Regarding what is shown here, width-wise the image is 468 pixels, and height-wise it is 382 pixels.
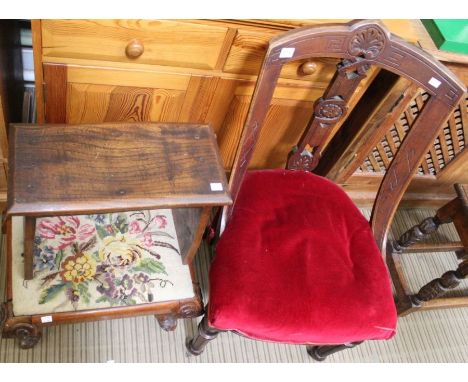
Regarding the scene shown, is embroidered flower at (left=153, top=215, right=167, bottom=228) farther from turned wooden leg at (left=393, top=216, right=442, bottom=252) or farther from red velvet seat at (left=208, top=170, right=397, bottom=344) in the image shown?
turned wooden leg at (left=393, top=216, right=442, bottom=252)

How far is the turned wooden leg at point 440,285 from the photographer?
1.49 meters

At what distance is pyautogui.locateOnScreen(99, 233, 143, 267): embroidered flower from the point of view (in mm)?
1220

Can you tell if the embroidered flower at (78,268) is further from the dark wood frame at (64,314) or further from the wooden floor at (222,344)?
the wooden floor at (222,344)

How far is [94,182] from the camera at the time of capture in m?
0.94

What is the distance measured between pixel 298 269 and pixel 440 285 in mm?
665

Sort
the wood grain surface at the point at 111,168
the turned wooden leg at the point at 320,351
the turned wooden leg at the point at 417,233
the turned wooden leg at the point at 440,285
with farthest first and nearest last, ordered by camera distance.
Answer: the turned wooden leg at the point at 417,233
the turned wooden leg at the point at 440,285
the turned wooden leg at the point at 320,351
the wood grain surface at the point at 111,168

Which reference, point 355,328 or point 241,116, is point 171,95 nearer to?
point 241,116

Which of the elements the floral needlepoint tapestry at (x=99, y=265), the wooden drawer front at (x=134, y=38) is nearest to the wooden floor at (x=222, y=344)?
the floral needlepoint tapestry at (x=99, y=265)

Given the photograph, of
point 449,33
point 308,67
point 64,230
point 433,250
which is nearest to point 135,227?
point 64,230

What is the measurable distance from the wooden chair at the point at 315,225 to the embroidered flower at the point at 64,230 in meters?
0.36

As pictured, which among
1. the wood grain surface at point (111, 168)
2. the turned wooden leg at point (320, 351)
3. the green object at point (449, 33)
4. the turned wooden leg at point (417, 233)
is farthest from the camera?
the turned wooden leg at point (417, 233)

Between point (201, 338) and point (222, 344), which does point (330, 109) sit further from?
point (222, 344)

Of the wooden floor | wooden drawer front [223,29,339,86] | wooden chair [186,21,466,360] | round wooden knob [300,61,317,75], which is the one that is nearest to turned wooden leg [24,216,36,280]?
the wooden floor
